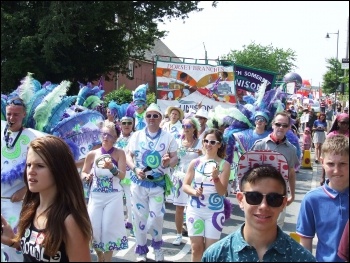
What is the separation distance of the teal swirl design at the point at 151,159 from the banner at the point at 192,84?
5985 mm

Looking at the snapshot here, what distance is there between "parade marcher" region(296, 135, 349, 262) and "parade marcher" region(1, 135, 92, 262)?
1.29 metres

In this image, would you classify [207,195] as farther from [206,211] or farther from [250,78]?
[250,78]

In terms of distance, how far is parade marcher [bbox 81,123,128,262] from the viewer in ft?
16.9

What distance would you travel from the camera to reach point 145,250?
19.1 ft

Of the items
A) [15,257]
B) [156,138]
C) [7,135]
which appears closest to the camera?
[15,257]

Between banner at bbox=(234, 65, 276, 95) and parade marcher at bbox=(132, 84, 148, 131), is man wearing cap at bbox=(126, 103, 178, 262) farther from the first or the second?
banner at bbox=(234, 65, 276, 95)

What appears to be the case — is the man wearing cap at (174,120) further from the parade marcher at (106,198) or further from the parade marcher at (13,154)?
the parade marcher at (13,154)

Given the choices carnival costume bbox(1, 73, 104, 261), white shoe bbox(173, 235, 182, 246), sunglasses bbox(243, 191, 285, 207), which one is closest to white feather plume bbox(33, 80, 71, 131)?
carnival costume bbox(1, 73, 104, 261)

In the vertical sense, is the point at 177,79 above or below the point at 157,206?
above

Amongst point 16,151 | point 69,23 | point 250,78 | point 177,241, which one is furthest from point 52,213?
point 250,78

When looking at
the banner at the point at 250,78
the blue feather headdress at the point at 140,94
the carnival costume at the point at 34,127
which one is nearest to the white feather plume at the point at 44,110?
the carnival costume at the point at 34,127

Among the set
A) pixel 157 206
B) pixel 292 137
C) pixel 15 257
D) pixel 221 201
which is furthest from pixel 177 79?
pixel 15 257

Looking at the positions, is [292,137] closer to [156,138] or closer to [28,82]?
[156,138]

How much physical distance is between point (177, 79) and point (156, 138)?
21.8 feet
